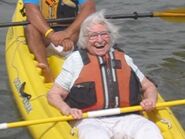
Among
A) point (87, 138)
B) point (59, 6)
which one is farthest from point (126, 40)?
point (87, 138)

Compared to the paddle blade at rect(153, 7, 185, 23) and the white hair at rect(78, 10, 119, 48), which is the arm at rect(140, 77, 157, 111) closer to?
the white hair at rect(78, 10, 119, 48)

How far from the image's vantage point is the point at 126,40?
7.79m

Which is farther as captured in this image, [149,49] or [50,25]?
[149,49]

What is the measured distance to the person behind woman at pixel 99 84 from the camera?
11.9 feet

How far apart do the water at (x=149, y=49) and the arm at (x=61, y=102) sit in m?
1.10

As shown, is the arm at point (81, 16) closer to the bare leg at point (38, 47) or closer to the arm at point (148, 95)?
the bare leg at point (38, 47)

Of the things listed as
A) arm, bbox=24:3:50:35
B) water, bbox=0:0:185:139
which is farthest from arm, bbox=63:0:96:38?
water, bbox=0:0:185:139

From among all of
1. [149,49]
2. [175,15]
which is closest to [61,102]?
[175,15]

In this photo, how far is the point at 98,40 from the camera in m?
3.67

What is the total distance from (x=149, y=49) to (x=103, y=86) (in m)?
3.78

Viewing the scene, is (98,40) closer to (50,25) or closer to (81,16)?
(81,16)

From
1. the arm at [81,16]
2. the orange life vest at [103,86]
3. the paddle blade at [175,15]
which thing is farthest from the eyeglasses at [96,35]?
the paddle blade at [175,15]

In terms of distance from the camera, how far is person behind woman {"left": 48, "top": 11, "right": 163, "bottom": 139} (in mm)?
3615

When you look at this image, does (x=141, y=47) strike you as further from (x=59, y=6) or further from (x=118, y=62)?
(x=118, y=62)
